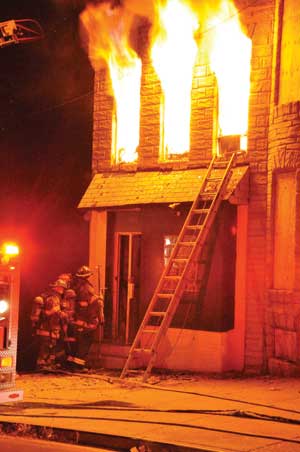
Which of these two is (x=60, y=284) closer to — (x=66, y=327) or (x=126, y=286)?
(x=66, y=327)

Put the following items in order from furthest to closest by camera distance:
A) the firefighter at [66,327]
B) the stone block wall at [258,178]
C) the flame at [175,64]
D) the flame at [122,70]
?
the flame at [122,70], the flame at [175,64], the firefighter at [66,327], the stone block wall at [258,178]

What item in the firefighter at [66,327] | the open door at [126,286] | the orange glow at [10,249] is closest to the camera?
the orange glow at [10,249]

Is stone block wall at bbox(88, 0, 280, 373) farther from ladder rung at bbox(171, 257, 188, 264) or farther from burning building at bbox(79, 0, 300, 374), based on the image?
ladder rung at bbox(171, 257, 188, 264)

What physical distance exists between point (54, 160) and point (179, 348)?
19.0 ft

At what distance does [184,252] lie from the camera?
13688 mm

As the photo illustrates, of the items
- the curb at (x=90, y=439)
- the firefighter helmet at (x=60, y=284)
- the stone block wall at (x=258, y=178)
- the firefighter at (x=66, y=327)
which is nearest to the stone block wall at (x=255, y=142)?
the stone block wall at (x=258, y=178)

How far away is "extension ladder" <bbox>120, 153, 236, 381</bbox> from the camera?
12352 millimetres

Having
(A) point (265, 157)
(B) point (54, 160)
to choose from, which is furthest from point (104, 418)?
(B) point (54, 160)

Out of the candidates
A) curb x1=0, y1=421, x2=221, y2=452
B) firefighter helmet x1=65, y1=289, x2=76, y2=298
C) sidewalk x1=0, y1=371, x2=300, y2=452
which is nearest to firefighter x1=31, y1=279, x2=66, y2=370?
firefighter helmet x1=65, y1=289, x2=76, y2=298

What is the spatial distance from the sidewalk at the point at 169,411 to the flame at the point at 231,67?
453cm

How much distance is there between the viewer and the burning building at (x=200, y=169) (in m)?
12.8

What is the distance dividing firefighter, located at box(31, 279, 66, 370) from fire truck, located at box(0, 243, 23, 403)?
13.4 feet

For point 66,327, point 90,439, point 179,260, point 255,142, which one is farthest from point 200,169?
point 90,439

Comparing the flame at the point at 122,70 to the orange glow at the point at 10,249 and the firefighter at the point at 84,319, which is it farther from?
the orange glow at the point at 10,249
